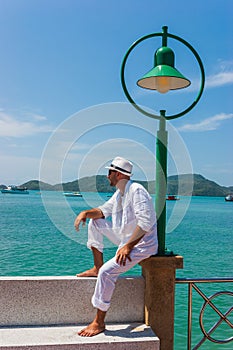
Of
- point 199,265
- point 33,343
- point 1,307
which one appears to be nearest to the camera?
point 33,343

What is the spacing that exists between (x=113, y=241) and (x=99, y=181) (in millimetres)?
832

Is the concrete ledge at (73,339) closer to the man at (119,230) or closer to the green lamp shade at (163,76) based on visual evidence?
the man at (119,230)

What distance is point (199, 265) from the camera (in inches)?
708

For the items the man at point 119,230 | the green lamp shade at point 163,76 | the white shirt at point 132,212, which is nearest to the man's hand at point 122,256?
the man at point 119,230

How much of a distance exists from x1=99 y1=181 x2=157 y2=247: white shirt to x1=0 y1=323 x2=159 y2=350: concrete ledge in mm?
782

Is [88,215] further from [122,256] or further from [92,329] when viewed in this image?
[92,329]

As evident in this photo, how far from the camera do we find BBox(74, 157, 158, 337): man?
3.81 meters

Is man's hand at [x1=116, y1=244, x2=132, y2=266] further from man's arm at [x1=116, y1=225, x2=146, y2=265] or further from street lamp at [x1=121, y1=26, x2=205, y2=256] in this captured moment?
street lamp at [x1=121, y1=26, x2=205, y2=256]

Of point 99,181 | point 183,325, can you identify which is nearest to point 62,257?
point 183,325

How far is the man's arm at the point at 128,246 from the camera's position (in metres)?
3.80

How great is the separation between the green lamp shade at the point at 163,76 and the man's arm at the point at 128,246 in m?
1.41

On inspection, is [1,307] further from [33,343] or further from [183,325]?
[183,325]

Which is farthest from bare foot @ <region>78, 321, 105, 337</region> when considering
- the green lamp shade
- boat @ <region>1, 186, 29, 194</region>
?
boat @ <region>1, 186, 29, 194</region>

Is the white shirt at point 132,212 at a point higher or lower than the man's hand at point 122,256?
higher
